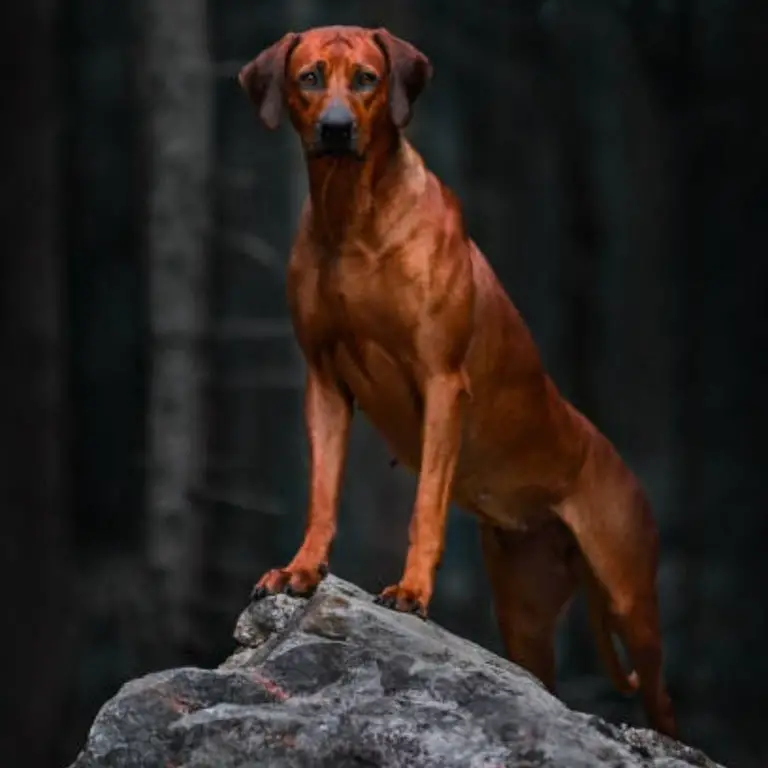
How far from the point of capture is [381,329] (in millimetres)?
2619

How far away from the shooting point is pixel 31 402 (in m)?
3.97

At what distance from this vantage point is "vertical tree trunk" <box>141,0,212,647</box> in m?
3.93

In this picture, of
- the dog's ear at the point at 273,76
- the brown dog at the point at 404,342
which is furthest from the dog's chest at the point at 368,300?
the dog's ear at the point at 273,76

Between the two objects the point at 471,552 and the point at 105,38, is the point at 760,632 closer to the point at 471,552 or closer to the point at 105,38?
the point at 471,552

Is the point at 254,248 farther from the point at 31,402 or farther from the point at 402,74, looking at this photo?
the point at 402,74

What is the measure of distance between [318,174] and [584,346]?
170cm

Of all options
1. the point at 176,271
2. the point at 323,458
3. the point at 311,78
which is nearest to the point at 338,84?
the point at 311,78

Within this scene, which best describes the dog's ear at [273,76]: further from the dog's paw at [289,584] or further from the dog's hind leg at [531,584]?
the dog's hind leg at [531,584]

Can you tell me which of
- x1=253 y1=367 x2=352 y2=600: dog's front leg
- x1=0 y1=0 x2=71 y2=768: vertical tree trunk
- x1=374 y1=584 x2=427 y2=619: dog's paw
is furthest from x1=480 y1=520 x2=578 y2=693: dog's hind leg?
x1=0 y1=0 x2=71 y2=768: vertical tree trunk

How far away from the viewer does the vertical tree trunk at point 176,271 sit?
3926 millimetres

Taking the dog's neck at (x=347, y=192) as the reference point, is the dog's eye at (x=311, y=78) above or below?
above

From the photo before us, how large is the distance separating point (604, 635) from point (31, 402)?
1.54 m

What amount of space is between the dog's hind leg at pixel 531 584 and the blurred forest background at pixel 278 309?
0.88 meters

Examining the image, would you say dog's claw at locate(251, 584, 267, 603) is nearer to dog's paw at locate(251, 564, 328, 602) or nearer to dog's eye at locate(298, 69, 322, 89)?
dog's paw at locate(251, 564, 328, 602)
